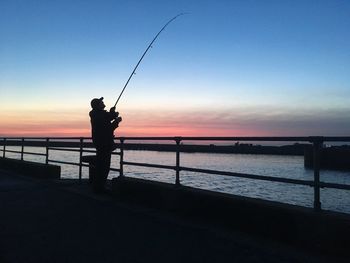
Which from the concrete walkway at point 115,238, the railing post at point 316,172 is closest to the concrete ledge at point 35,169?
the concrete walkway at point 115,238

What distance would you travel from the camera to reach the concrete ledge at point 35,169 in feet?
44.6

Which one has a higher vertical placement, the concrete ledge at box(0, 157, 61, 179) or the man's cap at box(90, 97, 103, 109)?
the man's cap at box(90, 97, 103, 109)

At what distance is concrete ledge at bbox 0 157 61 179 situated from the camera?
1359cm

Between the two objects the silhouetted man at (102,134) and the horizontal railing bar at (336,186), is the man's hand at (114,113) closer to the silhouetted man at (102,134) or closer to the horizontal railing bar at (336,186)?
the silhouetted man at (102,134)

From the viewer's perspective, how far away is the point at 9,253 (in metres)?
5.12

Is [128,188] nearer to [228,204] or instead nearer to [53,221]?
[53,221]

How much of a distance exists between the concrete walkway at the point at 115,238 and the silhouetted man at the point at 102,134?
4.28ft

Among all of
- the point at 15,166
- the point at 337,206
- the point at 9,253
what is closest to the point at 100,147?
the point at 9,253

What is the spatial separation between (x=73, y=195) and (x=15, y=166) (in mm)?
7827

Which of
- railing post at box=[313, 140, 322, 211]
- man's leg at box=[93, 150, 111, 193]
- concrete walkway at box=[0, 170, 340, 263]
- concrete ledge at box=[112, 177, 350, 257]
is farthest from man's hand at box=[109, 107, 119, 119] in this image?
railing post at box=[313, 140, 322, 211]

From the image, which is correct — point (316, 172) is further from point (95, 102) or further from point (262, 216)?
point (95, 102)

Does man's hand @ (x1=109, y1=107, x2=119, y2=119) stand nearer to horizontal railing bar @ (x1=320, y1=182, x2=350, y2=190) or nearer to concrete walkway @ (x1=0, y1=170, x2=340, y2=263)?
concrete walkway @ (x1=0, y1=170, x2=340, y2=263)

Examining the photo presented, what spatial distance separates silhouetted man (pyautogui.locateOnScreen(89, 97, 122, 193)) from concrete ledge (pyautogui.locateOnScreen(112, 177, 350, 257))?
1.55 meters

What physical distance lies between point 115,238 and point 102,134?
4.01 metres
